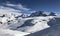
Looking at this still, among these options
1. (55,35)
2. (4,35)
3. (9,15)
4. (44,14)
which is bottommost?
(55,35)

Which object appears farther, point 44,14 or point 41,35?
point 44,14

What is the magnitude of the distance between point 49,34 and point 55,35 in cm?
106

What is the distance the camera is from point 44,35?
16.8 meters

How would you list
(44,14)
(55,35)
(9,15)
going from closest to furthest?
(55,35), (44,14), (9,15)

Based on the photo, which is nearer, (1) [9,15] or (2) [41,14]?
(2) [41,14]

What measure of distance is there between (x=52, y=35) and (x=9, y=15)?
142ft

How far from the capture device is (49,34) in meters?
16.5

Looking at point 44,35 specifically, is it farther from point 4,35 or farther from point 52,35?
point 4,35

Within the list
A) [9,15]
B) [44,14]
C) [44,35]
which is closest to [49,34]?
[44,35]

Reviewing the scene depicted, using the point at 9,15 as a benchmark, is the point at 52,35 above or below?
below

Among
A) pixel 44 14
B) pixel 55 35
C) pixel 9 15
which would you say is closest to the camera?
pixel 55 35

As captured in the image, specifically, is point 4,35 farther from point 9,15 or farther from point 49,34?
point 9,15

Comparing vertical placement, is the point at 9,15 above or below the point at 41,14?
above

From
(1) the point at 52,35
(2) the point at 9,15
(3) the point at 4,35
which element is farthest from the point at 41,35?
(2) the point at 9,15
